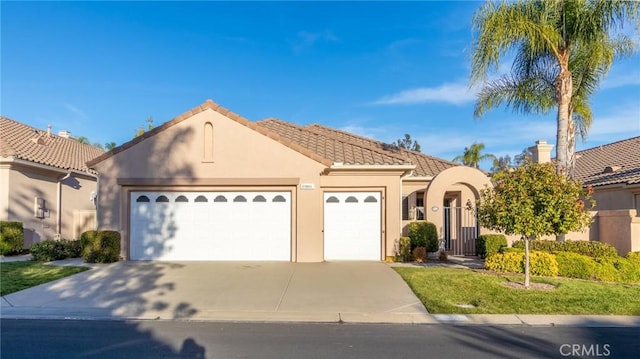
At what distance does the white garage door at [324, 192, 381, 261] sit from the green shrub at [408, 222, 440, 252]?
1.20 meters

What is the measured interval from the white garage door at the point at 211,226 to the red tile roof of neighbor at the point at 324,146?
1828 millimetres

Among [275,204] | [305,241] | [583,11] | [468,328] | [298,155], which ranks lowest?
[468,328]

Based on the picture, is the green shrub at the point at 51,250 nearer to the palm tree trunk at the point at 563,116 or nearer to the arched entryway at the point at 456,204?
the arched entryway at the point at 456,204

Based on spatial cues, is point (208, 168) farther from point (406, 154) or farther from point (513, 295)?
point (406, 154)

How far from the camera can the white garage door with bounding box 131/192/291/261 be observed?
587 inches

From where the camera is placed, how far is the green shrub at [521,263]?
12.2 m

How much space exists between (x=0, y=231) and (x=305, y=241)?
10825 millimetres

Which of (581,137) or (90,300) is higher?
(581,137)

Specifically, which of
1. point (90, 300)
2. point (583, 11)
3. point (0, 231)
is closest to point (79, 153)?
point (0, 231)

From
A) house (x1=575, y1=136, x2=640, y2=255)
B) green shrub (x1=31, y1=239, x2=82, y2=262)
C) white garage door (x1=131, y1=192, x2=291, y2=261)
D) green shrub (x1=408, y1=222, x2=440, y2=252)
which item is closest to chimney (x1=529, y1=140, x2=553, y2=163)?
house (x1=575, y1=136, x2=640, y2=255)

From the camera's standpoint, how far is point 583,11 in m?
13.5

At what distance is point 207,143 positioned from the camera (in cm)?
1495

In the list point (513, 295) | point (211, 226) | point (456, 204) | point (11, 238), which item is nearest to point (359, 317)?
point (513, 295)

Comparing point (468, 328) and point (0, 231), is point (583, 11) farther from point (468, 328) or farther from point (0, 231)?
point (0, 231)
